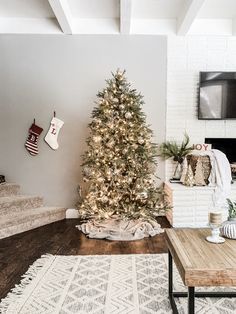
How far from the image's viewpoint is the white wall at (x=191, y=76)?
15.6 ft

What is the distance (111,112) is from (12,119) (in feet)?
5.80

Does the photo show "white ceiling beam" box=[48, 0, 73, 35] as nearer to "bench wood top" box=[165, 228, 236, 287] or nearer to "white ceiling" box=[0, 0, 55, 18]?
"white ceiling" box=[0, 0, 55, 18]

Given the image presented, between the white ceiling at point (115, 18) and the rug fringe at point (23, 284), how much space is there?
300 centimetres

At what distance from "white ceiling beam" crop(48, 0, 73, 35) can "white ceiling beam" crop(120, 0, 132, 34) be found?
2.35ft

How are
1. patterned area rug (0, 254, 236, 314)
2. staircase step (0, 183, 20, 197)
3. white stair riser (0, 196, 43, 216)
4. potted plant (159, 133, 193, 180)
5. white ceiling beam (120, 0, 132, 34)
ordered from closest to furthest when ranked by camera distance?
patterned area rug (0, 254, 236, 314) → white ceiling beam (120, 0, 132, 34) → white stair riser (0, 196, 43, 216) → staircase step (0, 183, 20, 197) → potted plant (159, 133, 193, 180)

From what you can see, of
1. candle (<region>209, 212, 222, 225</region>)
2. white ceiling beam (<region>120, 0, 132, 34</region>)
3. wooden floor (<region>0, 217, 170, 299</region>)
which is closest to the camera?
candle (<region>209, 212, 222, 225</region>)

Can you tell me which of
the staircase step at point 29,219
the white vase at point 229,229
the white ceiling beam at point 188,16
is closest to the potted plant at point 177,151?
the white ceiling beam at point 188,16

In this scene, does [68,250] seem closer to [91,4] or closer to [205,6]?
[91,4]

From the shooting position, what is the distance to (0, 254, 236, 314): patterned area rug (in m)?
2.11

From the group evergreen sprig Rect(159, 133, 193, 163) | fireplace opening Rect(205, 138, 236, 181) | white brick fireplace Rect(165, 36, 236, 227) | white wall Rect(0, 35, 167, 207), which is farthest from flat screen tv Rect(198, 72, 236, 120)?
white wall Rect(0, 35, 167, 207)

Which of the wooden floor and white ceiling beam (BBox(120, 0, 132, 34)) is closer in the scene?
the wooden floor

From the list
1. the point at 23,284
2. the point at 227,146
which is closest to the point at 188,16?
the point at 227,146

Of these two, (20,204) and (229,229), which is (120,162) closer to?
(20,204)

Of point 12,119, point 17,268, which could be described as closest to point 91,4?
point 12,119
